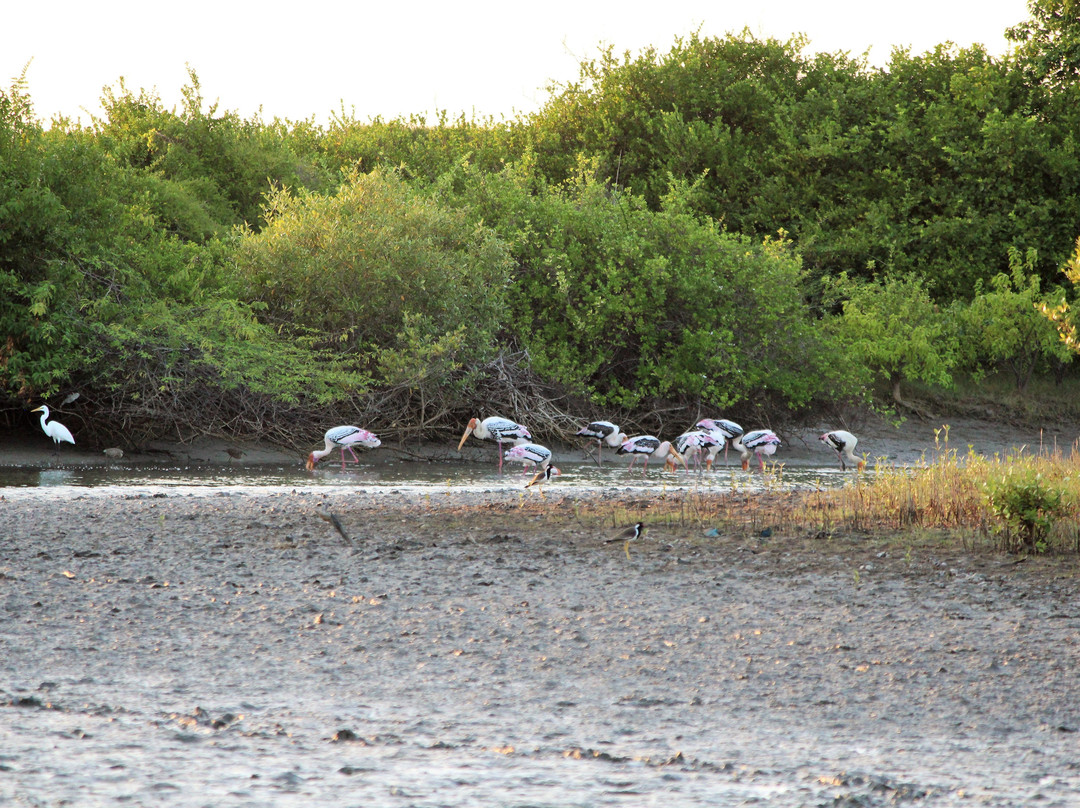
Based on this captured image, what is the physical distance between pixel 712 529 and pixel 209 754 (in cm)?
681

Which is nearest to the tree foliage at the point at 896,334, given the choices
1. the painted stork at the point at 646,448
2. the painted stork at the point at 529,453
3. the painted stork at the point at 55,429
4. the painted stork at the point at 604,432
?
the painted stork at the point at 604,432

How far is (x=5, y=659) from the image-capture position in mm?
5918

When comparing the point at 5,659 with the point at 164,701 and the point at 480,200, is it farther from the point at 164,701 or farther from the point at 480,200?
the point at 480,200

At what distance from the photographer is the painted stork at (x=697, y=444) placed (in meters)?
19.2

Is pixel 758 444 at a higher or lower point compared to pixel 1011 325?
lower

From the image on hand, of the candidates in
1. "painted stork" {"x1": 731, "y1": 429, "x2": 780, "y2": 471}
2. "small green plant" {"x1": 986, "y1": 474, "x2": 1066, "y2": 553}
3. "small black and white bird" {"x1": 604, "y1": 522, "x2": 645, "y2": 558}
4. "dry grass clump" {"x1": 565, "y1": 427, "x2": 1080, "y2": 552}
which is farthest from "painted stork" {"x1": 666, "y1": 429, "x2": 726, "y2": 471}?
"small green plant" {"x1": 986, "y1": 474, "x2": 1066, "y2": 553}

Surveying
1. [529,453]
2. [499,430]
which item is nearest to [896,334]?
[499,430]

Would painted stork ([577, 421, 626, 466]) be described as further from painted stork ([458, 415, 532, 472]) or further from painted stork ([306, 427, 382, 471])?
painted stork ([306, 427, 382, 471])

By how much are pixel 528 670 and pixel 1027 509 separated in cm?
522

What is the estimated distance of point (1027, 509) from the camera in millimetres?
9305

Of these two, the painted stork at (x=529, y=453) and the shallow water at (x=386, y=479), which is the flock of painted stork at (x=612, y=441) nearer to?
the painted stork at (x=529, y=453)

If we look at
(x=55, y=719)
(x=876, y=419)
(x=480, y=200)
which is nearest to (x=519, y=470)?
(x=480, y=200)

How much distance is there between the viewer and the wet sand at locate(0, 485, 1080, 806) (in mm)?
4164

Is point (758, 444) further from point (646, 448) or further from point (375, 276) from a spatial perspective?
point (375, 276)
